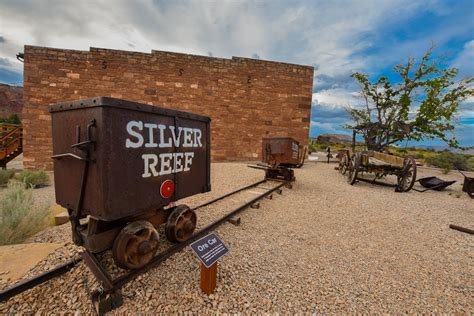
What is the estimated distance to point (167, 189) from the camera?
7.91 ft

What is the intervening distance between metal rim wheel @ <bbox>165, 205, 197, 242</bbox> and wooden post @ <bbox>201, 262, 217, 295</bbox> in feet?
Answer: 2.57

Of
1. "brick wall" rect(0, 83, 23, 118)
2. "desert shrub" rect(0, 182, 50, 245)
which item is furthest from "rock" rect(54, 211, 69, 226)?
"brick wall" rect(0, 83, 23, 118)

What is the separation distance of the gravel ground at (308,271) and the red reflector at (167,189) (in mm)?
815

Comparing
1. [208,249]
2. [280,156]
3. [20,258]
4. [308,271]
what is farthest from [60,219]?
[280,156]

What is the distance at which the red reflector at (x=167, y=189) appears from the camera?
234cm

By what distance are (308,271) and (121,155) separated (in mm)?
2521

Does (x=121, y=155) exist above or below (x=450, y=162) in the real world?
above

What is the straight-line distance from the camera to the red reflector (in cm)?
234

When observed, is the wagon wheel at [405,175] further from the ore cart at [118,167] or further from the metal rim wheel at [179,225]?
the ore cart at [118,167]

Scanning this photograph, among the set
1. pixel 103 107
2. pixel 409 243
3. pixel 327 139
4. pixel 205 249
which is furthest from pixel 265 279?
pixel 327 139

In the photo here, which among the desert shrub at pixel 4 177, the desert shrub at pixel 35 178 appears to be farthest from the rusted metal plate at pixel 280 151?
the desert shrub at pixel 4 177

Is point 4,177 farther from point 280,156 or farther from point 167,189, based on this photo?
point 280,156

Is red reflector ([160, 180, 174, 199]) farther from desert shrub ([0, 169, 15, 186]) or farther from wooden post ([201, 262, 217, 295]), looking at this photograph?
desert shrub ([0, 169, 15, 186])

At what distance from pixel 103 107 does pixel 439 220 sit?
21.4 feet
